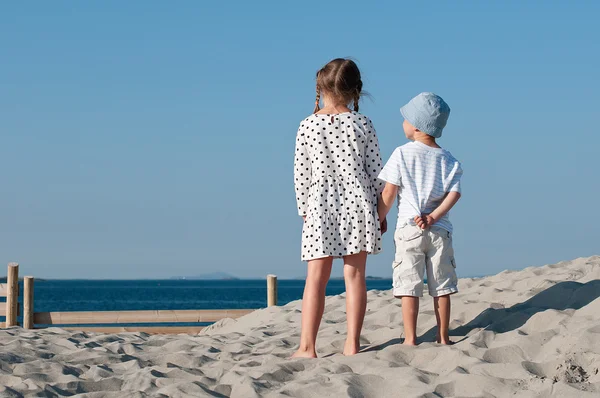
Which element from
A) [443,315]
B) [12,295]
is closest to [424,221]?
[443,315]

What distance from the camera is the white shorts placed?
14.5 ft

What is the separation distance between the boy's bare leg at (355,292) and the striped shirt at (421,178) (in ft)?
1.23

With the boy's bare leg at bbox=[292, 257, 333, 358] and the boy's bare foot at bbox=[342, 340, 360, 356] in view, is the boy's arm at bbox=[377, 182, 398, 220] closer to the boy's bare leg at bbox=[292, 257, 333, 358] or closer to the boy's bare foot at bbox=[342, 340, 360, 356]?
the boy's bare leg at bbox=[292, 257, 333, 358]

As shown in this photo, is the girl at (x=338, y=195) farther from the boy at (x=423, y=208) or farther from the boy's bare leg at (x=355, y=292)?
the boy at (x=423, y=208)

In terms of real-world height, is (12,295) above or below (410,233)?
below

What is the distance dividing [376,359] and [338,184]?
3.64ft

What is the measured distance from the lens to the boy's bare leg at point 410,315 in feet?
14.6

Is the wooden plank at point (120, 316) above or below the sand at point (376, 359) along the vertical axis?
below

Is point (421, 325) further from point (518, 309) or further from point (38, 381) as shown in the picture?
point (38, 381)

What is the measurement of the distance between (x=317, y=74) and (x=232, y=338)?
9.24 ft

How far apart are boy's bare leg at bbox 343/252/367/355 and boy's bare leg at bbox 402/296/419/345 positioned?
26 centimetres

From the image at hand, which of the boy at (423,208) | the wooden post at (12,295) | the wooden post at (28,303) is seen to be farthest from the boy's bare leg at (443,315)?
the wooden post at (12,295)

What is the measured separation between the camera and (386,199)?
4523 millimetres

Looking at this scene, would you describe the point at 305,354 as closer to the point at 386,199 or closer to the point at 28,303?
the point at 386,199
